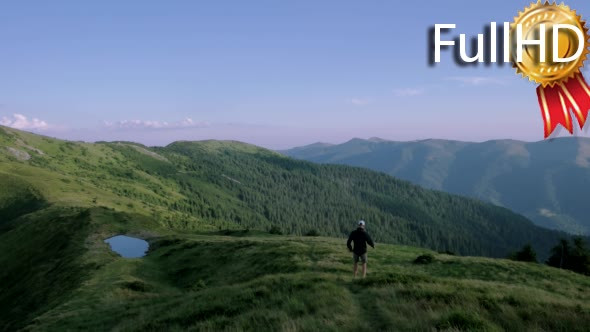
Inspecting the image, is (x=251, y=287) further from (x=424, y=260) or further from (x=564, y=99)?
(x=424, y=260)

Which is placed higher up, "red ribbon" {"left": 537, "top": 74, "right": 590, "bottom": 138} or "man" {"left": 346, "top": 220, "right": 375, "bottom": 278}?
"red ribbon" {"left": 537, "top": 74, "right": 590, "bottom": 138}

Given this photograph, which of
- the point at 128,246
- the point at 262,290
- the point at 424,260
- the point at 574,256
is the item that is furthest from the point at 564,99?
the point at 128,246

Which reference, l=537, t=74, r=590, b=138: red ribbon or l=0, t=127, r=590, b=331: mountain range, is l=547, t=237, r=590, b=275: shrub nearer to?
l=0, t=127, r=590, b=331: mountain range

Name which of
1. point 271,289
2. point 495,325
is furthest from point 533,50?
point 271,289

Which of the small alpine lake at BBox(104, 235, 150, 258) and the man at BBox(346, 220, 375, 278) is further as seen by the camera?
the small alpine lake at BBox(104, 235, 150, 258)

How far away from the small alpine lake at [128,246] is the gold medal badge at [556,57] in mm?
53703

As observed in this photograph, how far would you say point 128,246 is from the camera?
199ft

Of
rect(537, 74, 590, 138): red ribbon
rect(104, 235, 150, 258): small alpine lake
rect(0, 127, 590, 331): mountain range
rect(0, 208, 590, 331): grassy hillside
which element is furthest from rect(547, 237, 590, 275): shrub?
rect(104, 235, 150, 258): small alpine lake

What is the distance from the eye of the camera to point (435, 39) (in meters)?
27.6

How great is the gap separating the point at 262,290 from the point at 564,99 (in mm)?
21837

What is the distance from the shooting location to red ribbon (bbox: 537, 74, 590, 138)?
2217 cm

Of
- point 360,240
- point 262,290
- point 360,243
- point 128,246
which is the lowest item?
point 128,246

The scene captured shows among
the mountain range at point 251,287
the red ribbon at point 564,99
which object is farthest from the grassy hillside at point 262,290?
the red ribbon at point 564,99

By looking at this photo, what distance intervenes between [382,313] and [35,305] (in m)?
43.3
